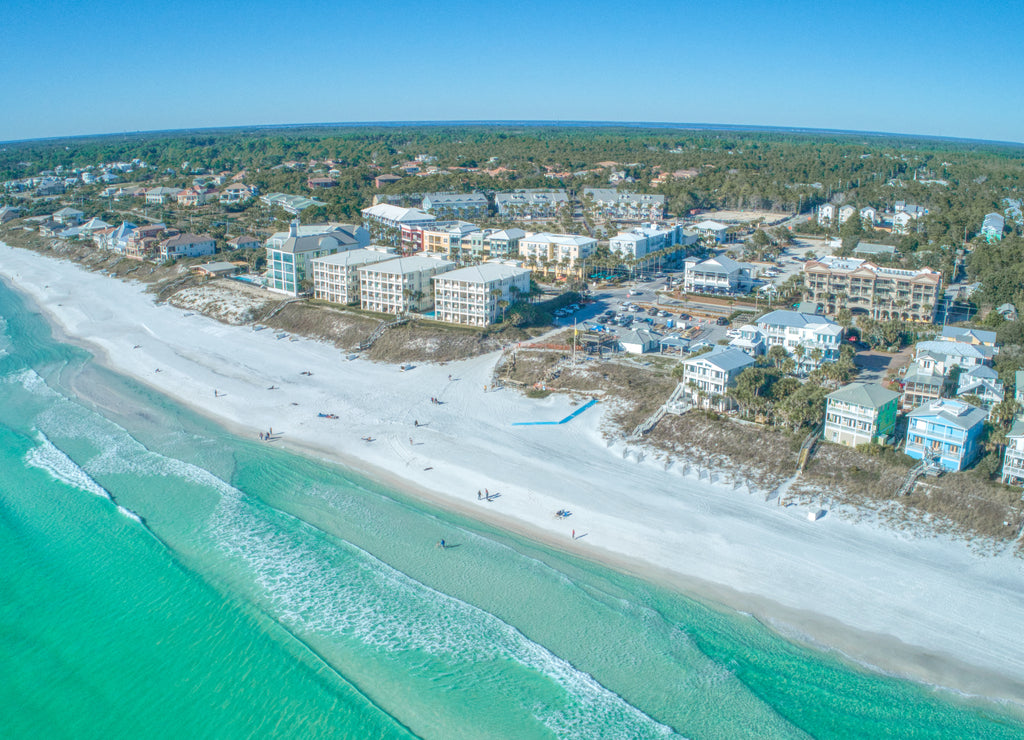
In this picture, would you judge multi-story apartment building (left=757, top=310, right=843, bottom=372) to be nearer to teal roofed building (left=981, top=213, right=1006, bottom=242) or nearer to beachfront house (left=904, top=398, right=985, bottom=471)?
beachfront house (left=904, top=398, right=985, bottom=471)

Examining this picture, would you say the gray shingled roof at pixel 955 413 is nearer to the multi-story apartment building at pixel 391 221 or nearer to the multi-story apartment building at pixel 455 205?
the multi-story apartment building at pixel 391 221

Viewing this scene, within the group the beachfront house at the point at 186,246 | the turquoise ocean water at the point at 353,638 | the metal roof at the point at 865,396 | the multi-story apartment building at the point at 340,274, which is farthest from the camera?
the beachfront house at the point at 186,246

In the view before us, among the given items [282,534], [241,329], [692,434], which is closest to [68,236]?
[241,329]

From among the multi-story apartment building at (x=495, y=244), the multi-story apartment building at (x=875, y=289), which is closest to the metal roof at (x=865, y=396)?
the multi-story apartment building at (x=875, y=289)

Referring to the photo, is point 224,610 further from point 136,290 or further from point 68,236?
point 68,236

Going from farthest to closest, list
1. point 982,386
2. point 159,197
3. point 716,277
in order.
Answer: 1. point 159,197
2. point 716,277
3. point 982,386

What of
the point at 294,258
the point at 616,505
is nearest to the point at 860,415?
the point at 616,505

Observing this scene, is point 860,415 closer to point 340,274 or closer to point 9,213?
point 340,274
